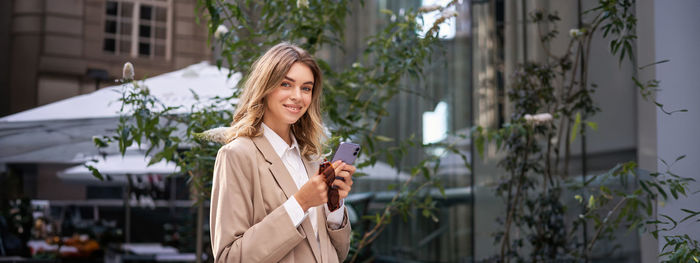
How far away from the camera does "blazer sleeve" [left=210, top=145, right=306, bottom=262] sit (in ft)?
4.95

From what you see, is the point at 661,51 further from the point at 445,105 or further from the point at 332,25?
the point at 445,105

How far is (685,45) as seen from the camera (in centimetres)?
297

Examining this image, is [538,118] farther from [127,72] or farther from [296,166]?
[127,72]

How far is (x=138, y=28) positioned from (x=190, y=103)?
5.92m

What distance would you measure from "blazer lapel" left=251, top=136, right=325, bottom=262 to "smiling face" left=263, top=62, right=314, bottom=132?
0.27 ft

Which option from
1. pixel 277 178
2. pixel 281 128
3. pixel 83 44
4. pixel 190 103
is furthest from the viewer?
pixel 83 44

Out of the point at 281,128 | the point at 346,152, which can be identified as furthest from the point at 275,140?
the point at 346,152

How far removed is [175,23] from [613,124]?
7138mm

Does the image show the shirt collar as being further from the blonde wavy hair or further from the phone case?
the phone case

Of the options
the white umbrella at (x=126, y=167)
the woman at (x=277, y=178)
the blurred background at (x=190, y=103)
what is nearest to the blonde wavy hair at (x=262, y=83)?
the woman at (x=277, y=178)

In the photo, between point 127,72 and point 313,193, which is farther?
point 127,72

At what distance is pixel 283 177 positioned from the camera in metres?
1.65

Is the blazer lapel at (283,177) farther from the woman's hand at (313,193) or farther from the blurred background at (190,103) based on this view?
the blurred background at (190,103)

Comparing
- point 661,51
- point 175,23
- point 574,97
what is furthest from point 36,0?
point 661,51
